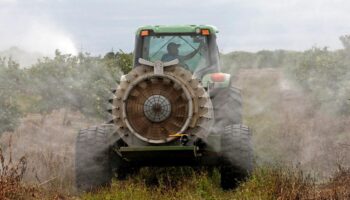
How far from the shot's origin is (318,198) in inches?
291

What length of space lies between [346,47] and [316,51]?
308 cm

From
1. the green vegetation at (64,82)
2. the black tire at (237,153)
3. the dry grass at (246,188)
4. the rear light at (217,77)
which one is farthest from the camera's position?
the green vegetation at (64,82)

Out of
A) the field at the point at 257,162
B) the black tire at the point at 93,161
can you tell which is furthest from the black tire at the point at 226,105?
the black tire at the point at 93,161

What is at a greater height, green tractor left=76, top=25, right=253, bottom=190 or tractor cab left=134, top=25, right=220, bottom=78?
tractor cab left=134, top=25, right=220, bottom=78

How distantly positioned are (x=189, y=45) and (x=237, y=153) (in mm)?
2156

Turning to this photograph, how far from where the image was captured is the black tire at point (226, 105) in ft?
34.1

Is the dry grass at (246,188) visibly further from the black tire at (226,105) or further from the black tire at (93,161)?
the black tire at (226,105)

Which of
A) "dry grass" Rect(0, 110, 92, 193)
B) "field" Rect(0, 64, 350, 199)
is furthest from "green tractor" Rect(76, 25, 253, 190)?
"dry grass" Rect(0, 110, 92, 193)

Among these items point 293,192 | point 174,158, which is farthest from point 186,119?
point 293,192

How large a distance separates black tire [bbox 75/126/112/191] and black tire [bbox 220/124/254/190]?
161 cm

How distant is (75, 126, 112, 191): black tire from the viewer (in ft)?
31.6

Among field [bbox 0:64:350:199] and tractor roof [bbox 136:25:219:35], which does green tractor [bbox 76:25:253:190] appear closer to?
tractor roof [bbox 136:25:219:35]

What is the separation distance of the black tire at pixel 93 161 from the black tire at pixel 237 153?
5.28 ft

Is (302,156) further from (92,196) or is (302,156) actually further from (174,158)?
(92,196)
